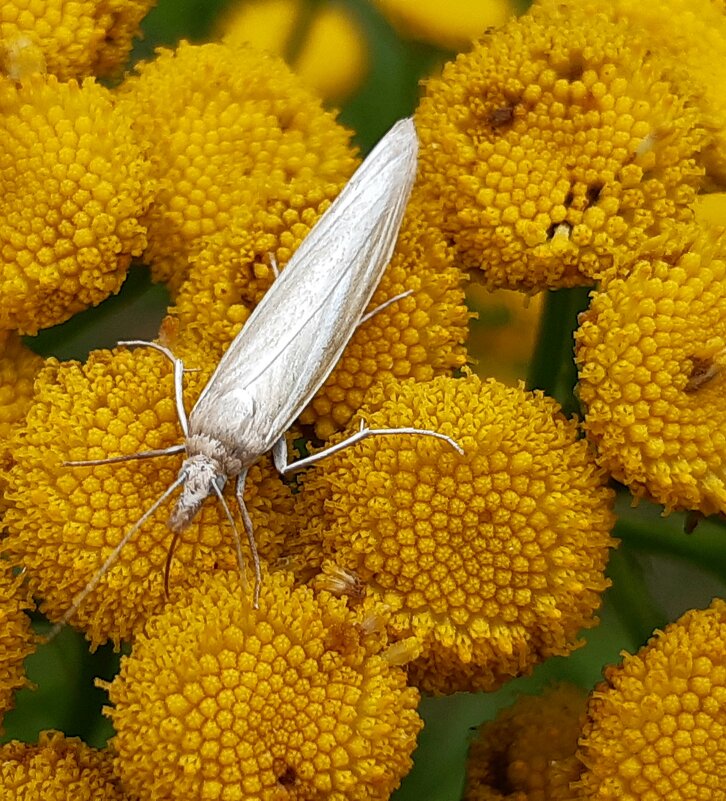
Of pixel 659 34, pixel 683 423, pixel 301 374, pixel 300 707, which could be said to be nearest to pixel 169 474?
pixel 301 374

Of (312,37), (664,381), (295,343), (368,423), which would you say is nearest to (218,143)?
(295,343)

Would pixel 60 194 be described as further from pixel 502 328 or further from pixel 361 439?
pixel 502 328

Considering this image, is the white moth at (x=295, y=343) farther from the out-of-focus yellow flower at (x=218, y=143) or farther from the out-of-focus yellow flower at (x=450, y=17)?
the out-of-focus yellow flower at (x=450, y=17)

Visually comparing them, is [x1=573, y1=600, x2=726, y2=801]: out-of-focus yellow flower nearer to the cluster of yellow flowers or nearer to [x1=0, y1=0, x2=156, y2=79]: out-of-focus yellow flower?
the cluster of yellow flowers

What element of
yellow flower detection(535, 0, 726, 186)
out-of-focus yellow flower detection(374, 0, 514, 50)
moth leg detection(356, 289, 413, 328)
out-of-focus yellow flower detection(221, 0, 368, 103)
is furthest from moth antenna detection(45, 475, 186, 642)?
out-of-focus yellow flower detection(374, 0, 514, 50)

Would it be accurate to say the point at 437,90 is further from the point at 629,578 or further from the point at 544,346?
the point at 629,578
